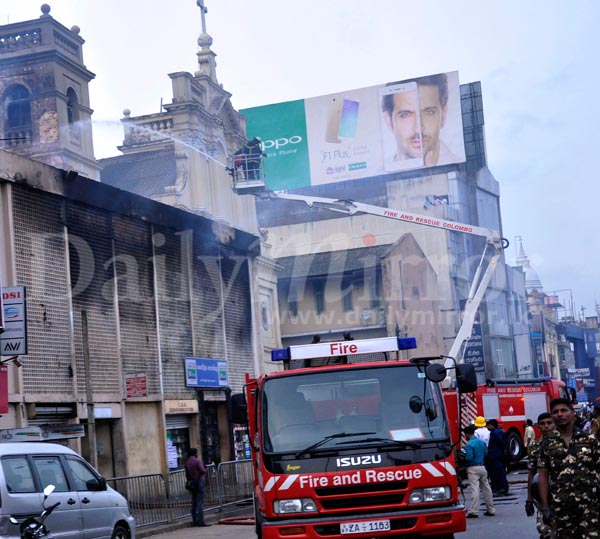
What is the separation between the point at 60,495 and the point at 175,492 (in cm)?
952

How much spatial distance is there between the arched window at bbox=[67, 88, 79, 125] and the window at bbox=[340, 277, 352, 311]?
27.1 meters

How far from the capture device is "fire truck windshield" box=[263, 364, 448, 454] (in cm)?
1213

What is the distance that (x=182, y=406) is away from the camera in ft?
102

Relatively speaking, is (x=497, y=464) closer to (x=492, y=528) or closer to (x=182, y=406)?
(x=492, y=528)

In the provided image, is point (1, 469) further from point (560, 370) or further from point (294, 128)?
point (560, 370)

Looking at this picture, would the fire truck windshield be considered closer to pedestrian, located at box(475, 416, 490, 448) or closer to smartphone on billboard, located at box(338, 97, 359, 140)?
pedestrian, located at box(475, 416, 490, 448)

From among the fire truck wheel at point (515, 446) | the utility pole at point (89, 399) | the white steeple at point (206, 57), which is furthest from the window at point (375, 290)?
the utility pole at point (89, 399)

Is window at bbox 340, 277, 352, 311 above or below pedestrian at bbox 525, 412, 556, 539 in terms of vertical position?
above

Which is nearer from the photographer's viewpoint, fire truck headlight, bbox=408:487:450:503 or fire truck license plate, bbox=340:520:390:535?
fire truck license plate, bbox=340:520:390:535

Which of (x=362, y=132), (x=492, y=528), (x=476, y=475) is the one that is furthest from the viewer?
(x=362, y=132)

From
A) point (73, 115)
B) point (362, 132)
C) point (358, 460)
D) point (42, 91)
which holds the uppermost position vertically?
point (362, 132)

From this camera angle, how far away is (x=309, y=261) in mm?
65938

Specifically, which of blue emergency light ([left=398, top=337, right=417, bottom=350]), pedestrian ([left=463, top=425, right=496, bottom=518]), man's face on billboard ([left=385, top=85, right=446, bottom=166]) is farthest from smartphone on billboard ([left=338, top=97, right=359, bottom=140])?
blue emergency light ([left=398, top=337, right=417, bottom=350])

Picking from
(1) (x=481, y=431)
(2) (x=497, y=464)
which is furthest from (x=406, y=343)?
(1) (x=481, y=431)
